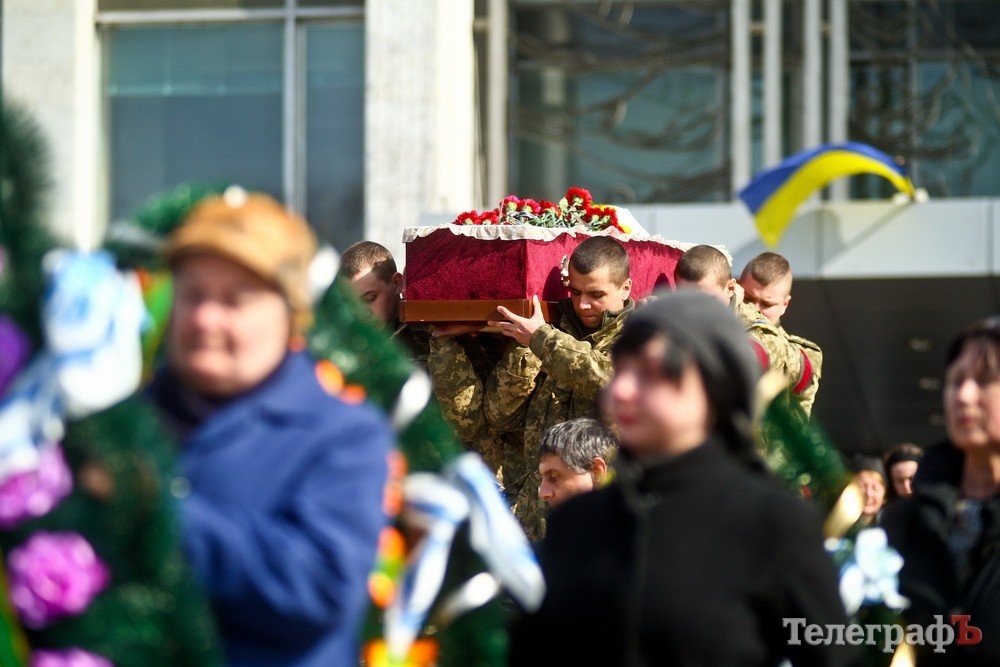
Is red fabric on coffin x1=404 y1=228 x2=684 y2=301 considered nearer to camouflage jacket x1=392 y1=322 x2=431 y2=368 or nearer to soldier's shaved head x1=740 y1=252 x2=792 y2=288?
camouflage jacket x1=392 y1=322 x2=431 y2=368

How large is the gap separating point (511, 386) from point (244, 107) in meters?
10.6

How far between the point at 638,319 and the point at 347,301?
0.53 meters

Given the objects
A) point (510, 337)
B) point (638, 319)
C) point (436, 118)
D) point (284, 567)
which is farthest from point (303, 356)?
point (436, 118)

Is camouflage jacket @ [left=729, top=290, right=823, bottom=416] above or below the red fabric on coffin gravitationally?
below

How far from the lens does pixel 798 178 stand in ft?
50.2

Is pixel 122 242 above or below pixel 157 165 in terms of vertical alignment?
below

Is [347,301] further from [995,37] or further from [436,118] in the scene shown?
[995,37]

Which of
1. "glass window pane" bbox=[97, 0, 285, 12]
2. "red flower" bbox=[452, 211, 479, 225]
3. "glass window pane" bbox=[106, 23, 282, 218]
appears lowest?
"red flower" bbox=[452, 211, 479, 225]

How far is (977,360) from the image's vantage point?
129 inches

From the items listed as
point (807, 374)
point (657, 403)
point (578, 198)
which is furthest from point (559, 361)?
point (657, 403)

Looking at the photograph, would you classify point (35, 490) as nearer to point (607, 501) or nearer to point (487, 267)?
point (607, 501)

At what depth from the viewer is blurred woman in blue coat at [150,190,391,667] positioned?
2414 mm

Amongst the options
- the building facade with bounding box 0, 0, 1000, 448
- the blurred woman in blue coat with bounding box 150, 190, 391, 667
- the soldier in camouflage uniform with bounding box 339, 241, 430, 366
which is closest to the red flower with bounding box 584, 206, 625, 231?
the soldier in camouflage uniform with bounding box 339, 241, 430, 366

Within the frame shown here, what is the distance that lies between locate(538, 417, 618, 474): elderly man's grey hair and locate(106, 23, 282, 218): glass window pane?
11142mm
